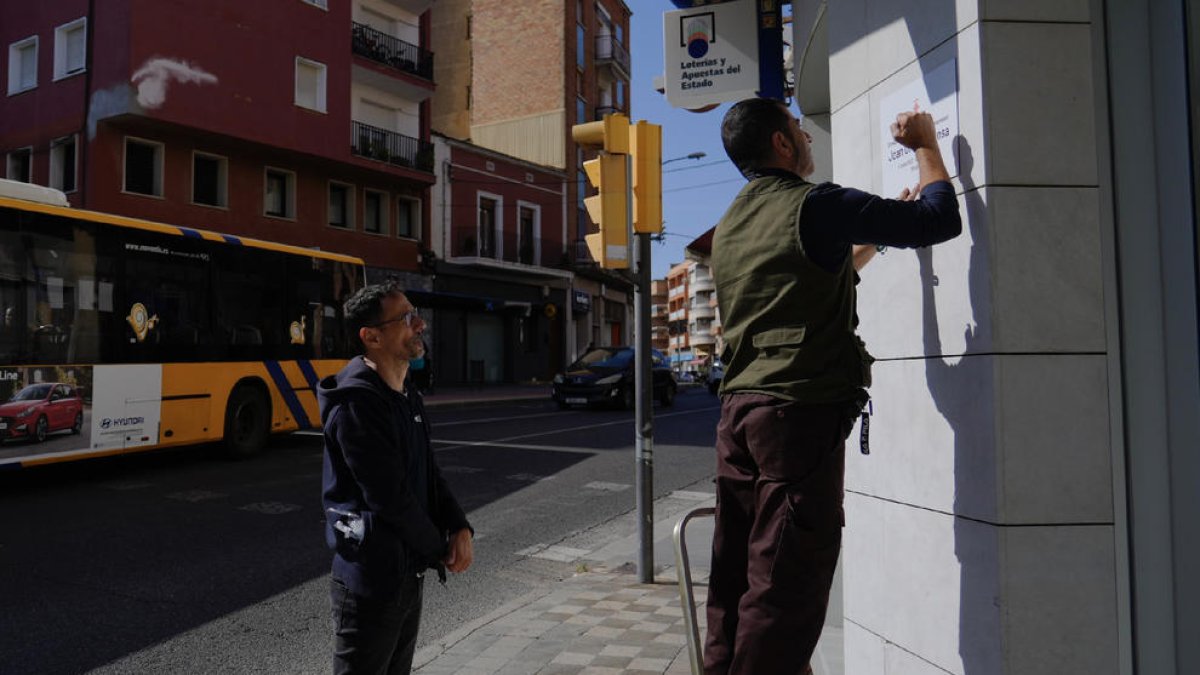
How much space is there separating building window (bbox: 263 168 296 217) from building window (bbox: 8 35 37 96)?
6.39 m

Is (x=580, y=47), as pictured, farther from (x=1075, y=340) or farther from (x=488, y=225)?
(x=1075, y=340)

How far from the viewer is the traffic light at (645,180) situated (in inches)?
224

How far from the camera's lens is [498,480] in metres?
9.71

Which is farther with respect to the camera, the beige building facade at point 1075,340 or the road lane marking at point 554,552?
the road lane marking at point 554,552

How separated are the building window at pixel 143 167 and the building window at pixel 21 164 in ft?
12.3

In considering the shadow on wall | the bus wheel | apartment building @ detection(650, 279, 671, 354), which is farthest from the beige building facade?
apartment building @ detection(650, 279, 671, 354)

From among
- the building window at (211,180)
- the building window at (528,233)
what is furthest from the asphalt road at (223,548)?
the building window at (528,233)

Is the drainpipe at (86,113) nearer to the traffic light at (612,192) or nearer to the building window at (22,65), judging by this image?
the building window at (22,65)

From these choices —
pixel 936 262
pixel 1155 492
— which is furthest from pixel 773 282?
pixel 1155 492

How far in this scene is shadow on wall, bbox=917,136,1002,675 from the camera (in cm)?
220

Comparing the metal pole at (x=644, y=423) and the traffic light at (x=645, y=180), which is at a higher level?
the traffic light at (x=645, y=180)

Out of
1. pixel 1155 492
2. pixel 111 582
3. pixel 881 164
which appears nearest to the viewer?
pixel 1155 492

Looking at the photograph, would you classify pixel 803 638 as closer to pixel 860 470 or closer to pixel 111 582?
pixel 860 470

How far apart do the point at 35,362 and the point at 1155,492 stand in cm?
942
